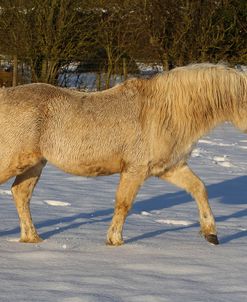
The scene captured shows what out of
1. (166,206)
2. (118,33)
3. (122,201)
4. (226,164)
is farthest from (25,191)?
(118,33)

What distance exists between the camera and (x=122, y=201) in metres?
6.32

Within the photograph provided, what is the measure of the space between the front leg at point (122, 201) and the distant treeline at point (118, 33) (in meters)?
14.8

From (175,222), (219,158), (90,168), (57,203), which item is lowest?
(219,158)

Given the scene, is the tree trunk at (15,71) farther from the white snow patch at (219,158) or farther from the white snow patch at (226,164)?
the white snow patch at (226,164)

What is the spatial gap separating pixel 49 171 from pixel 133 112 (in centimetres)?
485

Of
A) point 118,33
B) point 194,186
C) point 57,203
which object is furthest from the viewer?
point 118,33

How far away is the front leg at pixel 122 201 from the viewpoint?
245 inches

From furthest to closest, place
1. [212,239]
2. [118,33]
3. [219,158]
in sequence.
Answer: [118,33]
[219,158]
[212,239]

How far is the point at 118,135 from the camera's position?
20.5 feet

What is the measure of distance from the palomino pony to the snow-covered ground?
340 millimetres

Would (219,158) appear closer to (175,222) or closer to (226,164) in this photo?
(226,164)

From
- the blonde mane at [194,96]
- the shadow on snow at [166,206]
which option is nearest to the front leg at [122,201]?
the shadow on snow at [166,206]

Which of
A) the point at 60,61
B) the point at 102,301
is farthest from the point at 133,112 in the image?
the point at 60,61

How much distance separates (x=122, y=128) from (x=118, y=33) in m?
16.3
